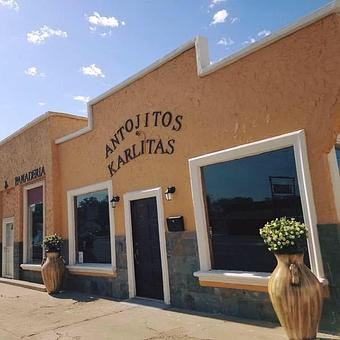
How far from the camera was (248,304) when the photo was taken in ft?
19.7

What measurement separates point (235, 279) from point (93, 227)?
15.9ft

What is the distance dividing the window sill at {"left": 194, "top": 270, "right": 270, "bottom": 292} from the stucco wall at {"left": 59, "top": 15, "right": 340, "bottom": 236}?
0.97 metres

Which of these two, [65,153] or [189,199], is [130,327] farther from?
[65,153]

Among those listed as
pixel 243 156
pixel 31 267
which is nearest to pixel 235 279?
pixel 243 156

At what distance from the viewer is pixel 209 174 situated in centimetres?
687

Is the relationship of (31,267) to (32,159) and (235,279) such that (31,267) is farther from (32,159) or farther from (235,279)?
(235,279)

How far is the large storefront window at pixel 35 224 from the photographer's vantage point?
1184 centimetres

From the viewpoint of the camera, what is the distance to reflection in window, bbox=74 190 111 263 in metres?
9.34

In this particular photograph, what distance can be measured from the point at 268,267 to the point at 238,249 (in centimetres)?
64

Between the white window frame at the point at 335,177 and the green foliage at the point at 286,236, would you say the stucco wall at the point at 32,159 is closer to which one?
the green foliage at the point at 286,236

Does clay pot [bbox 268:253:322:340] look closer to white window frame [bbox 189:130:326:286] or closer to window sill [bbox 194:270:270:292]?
white window frame [bbox 189:130:326:286]

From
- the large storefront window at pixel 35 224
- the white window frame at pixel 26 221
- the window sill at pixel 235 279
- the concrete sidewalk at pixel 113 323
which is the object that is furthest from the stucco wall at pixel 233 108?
the large storefront window at pixel 35 224

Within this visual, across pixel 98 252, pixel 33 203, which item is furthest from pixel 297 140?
pixel 33 203

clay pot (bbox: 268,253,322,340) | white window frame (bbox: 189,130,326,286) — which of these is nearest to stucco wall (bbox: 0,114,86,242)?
white window frame (bbox: 189,130,326,286)
